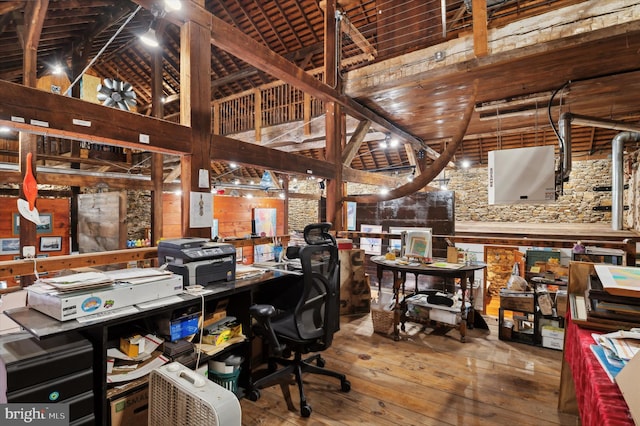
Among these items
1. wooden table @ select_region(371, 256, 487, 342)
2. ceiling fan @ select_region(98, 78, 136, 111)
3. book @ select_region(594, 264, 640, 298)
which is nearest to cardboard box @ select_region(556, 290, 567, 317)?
wooden table @ select_region(371, 256, 487, 342)

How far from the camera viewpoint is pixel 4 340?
1435 millimetres

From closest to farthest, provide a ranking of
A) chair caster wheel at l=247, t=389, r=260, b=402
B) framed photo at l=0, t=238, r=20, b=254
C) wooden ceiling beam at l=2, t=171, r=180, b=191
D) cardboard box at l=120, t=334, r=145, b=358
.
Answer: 1. cardboard box at l=120, t=334, r=145, b=358
2. chair caster wheel at l=247, t=389, r=260, b=402
3. wooden ceiling beam at l=2, t=171, r=180, b=191
4. framed photo at l=0, t=238, r=20, b=254

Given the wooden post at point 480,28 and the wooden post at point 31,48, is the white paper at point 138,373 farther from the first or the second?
the wooden post at point 480,28

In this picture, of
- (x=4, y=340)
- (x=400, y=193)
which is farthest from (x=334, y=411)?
(x=400, y=193)

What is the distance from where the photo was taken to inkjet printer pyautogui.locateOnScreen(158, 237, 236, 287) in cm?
211

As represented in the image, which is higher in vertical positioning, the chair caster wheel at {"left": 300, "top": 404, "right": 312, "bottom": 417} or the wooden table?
the wooden table

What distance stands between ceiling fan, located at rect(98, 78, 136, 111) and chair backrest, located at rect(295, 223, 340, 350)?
366cm

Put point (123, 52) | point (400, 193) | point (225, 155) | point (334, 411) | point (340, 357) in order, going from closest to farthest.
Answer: point (334, 411), point (225, 155), point (340, 357), point (400, 193), point (123, 52)

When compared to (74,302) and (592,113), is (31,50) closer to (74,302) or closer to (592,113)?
(74,302)

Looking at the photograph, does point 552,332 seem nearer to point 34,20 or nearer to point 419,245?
point 419,245

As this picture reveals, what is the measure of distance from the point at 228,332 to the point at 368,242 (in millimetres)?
6262

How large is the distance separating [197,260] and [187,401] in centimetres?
94

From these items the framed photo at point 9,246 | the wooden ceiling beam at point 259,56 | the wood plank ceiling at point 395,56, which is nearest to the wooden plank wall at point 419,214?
the wood plank ceiling at point 395,56

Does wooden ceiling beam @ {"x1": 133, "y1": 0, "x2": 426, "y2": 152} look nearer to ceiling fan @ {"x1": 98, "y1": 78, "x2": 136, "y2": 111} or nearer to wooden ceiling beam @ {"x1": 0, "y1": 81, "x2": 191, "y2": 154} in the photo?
wooden ceiling beam @ {"x1": 0, "y1": 81, "x2": 191, "y2": 154}
